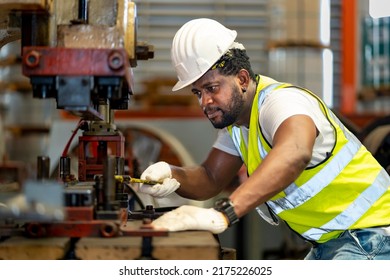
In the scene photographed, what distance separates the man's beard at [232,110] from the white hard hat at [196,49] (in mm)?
117

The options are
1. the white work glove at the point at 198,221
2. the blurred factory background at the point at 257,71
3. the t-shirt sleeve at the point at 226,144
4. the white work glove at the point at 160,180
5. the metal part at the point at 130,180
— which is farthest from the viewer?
the blurred factory background at the point at 257,71

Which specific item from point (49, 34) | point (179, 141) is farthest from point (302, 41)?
point (49, 34)

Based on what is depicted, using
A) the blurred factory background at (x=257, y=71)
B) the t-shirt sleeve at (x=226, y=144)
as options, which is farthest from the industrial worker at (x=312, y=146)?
the blurred factory background at (x=257, y=71)

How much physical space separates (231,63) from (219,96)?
104 millimetres

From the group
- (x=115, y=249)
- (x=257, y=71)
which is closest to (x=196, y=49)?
(x=115, y=249)

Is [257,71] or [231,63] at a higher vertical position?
[231,63]

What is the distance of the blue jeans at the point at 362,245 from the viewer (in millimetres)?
2221

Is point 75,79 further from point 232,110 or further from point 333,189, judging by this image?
point 333,189

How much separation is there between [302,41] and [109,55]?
3120 mm

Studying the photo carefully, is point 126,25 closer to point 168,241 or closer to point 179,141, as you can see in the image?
point 168,241

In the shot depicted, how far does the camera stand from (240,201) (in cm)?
194

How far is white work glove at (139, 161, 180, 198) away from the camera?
237cm

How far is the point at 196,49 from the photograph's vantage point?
217cm

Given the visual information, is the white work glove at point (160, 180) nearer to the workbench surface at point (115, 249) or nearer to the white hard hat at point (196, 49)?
the white hard hat at point (196, 49)
